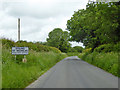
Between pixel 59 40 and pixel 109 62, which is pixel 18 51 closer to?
pixel 109 62

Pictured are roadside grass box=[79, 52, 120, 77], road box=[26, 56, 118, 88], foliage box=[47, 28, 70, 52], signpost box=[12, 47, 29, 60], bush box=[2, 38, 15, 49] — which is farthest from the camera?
foliage box=[47, 28, 70, 52]

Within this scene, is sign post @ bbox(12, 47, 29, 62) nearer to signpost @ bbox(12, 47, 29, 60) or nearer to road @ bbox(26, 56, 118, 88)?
signpost @ bbox(12, 47, 29, 60)

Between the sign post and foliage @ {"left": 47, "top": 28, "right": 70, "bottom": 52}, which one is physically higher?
foliage @ {"left": 47, "top": 28, "right": 70, "bottom": 52}

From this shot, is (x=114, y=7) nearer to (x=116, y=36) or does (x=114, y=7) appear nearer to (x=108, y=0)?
(x=108, y=0)

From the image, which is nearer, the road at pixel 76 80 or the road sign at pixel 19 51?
the road at pixel 76 80

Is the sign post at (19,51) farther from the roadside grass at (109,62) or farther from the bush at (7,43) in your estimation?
the roadside grass at (109,62)

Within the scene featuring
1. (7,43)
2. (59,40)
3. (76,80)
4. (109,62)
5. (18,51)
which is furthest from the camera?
(59,40)

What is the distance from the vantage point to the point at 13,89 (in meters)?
7.99

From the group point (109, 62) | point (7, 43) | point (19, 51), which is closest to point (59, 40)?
point (7, 43)

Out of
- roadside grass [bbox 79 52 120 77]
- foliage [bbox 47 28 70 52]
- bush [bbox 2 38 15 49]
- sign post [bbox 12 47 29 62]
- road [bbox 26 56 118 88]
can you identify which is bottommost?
road [bbox 26 56 118 88]

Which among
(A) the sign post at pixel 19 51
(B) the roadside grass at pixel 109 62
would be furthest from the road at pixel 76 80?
(A) the sign post at pixel 19 51

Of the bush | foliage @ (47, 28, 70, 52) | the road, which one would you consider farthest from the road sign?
foliage @ (47, 28, 70, 52)

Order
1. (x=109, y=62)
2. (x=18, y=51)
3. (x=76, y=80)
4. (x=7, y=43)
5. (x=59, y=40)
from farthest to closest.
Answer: (x=59, y=40), (x=7, y=43), (x=109, y=62), (x=18, y=51), (x=76, y=80)

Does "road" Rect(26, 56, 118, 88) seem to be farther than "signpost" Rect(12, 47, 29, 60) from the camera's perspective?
No
